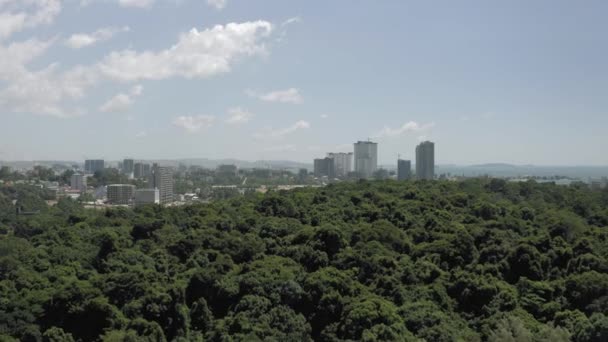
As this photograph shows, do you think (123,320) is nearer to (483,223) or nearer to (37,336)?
(37,336)

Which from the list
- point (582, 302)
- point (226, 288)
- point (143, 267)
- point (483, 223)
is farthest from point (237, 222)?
point (582, 302)

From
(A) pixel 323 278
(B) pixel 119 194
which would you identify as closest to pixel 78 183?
(B) pixel 119 194

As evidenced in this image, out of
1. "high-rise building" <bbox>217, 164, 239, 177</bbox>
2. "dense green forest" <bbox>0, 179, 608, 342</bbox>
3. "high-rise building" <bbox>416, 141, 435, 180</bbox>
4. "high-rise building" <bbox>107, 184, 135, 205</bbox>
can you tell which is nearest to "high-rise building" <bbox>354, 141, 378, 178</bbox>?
"high-rise building" <bbox>217, 164, 239, 177</bbox>

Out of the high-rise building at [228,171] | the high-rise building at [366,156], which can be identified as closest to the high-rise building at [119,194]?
the high-rise building at [228,171]

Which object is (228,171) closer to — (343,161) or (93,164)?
(343,161)

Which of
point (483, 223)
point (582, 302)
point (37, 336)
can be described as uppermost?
point (483, 223)
